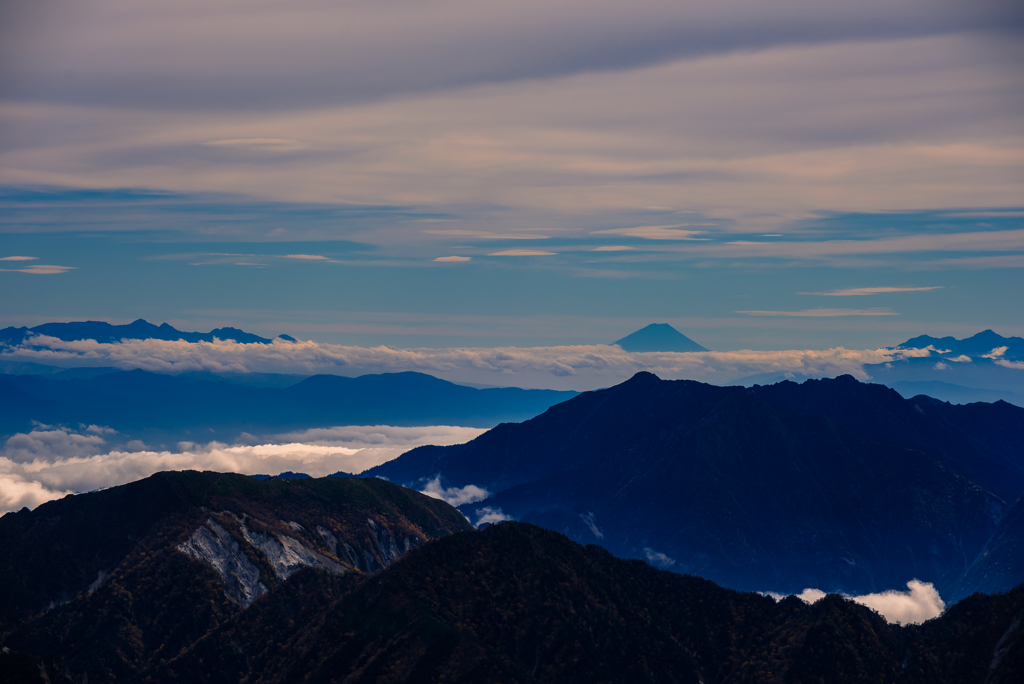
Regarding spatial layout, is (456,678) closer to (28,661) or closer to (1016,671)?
(28,661)

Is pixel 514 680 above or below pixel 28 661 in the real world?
below

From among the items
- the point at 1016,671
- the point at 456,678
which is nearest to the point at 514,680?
the point at 456,678

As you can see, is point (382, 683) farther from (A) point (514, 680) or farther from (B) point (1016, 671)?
(B) point (1016, 671)

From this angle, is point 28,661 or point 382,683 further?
point 382,683

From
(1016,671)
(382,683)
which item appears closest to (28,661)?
(382,683)

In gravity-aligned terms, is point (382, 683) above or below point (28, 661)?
below

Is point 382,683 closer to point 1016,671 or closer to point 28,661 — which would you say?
point 28,661

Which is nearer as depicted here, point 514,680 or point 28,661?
point 28,661
